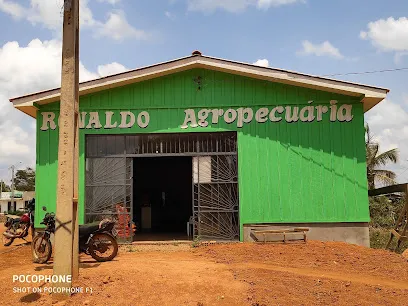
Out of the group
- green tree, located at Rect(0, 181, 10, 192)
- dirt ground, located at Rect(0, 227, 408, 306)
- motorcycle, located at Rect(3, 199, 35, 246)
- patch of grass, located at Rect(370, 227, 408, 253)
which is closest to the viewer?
dirt ground, located at Rect(0, 227, 408, 306)

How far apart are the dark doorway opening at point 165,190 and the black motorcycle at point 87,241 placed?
9.24m

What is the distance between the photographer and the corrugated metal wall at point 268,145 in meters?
11.2

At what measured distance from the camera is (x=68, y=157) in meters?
6.06

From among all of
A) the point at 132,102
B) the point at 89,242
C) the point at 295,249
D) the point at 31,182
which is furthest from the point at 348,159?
the point at 31,182

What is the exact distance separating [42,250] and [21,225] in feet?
14.7

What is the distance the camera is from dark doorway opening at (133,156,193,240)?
18125 mm

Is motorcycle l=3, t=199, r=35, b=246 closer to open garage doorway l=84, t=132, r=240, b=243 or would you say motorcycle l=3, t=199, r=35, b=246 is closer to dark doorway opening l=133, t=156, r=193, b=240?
open garage doorway l=84, t=132, r=240, b=243

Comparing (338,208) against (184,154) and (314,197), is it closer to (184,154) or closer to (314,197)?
(314,197)

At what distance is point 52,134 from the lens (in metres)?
11.4

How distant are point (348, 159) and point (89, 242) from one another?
7.02 m

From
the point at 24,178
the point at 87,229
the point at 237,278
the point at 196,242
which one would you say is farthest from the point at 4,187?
the point at 237,278

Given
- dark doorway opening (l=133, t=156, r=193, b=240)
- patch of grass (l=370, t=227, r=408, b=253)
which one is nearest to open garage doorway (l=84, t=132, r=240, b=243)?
patch of grass (l=370, t=227, r=408, b=253)

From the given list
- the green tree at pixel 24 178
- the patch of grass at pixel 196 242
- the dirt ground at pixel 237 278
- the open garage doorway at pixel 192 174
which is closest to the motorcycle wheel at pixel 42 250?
the dirt ground at pixel 237 278

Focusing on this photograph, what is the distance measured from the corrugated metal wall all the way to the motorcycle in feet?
2.83
